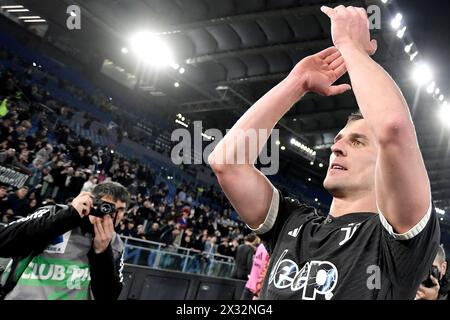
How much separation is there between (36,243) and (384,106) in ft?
6.94

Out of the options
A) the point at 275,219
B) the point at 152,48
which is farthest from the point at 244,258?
the point at 152,48

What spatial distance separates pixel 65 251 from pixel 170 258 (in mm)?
5853

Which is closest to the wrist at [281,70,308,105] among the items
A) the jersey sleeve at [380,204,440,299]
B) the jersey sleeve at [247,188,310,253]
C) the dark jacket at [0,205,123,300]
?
the jersey sleeve at [247,188,310,253]

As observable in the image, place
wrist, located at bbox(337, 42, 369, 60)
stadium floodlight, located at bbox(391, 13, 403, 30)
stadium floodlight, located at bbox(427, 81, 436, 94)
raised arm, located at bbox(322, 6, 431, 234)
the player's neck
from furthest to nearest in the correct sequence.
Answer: stadium floodlight, located at bbox(427, 81, 436, 94), stadium floodlight, located at bbox(391, 13, 403, 30), the player's neck, wrist, located at bbox(337, 42, 369, 60), raised arm, located at bbox(322, 6, 431, 234)

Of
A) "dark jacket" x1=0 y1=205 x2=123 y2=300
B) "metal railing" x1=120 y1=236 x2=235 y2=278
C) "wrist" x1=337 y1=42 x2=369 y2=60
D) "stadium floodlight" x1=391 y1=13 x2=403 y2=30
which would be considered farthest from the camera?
"stadium floodlight" x1=391 y1=13 x2=403 y2=30

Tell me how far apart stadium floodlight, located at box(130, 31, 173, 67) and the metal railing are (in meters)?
8.26

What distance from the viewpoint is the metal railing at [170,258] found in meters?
7.34

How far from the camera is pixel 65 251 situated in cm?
244

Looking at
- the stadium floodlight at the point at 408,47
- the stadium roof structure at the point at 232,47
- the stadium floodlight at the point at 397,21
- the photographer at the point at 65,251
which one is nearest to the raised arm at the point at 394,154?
the photographer at the point at 65,251

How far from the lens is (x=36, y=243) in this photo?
7.42ft

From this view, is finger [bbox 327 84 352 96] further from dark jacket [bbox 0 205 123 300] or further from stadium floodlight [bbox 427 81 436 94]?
stadium floodlight [bbox 427 81 436 94]

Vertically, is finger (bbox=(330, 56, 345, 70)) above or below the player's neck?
above

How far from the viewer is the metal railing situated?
734cm
